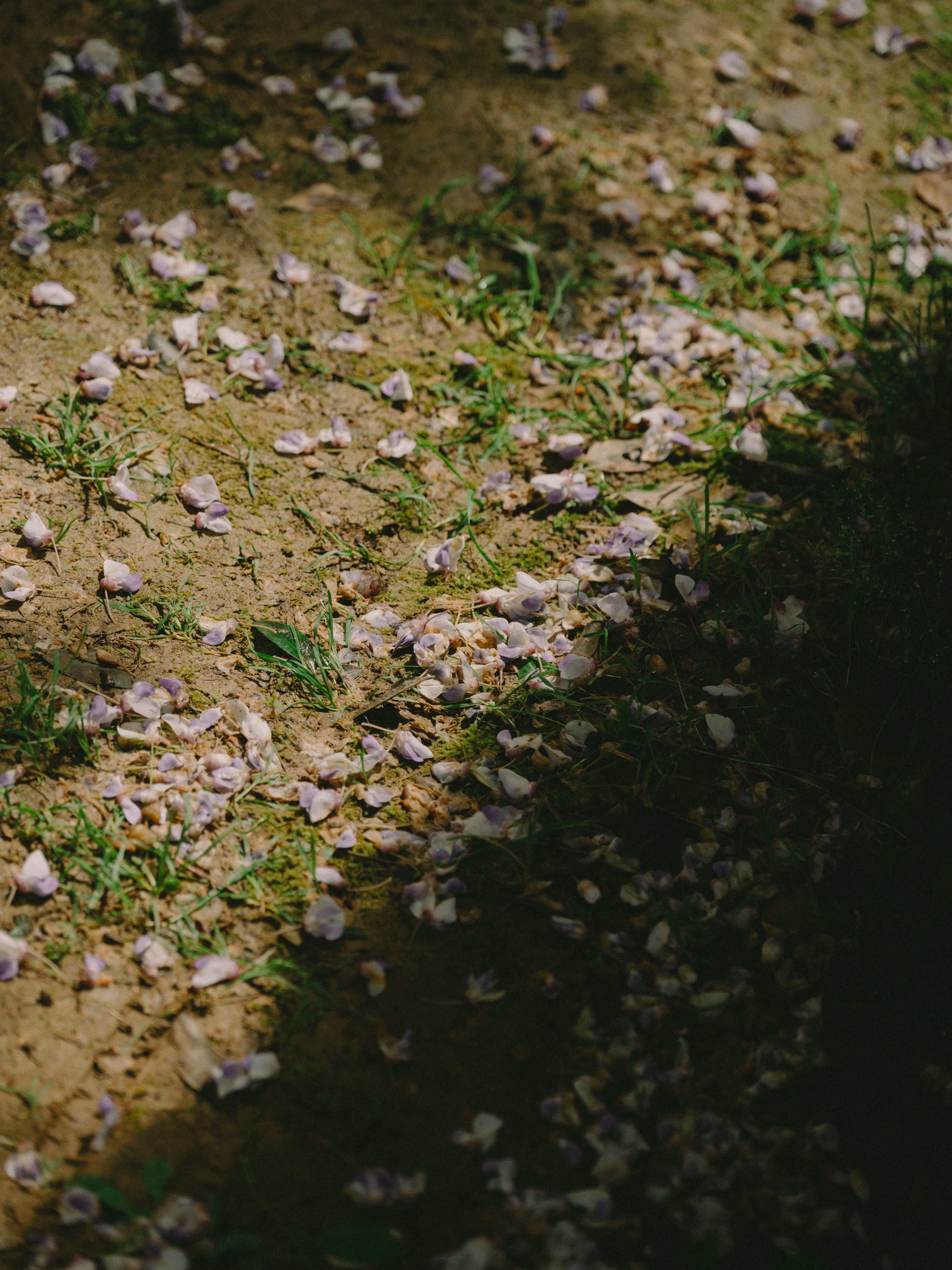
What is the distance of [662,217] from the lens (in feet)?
11.4

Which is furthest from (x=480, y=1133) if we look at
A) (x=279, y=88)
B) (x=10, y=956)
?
(x=279, y=88)

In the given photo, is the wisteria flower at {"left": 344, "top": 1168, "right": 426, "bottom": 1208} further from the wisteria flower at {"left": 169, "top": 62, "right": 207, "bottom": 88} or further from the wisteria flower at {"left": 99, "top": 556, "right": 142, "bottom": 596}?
the wisteria flower at {"left": 169, "top": 62, "right": 207, "bottom": 88}

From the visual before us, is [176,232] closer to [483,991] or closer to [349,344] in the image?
[349,344]

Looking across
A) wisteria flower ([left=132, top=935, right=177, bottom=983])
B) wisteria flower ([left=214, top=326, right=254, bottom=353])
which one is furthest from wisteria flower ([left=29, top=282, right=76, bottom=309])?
wisteria flower ([left=132, top=935, right=177, bottom=983])

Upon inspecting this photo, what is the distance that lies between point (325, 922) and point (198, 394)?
1.74m

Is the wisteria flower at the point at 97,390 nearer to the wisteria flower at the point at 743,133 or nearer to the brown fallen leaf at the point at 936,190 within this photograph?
the wisteria flower at the point at 743,133

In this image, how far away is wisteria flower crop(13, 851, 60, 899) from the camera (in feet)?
6.27

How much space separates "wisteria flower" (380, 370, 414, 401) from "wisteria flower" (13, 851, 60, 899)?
175 centimetres

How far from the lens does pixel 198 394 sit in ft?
9.23

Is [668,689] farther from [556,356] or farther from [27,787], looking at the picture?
[27,787]

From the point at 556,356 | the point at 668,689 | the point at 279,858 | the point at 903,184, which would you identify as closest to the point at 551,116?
the point at 556,356

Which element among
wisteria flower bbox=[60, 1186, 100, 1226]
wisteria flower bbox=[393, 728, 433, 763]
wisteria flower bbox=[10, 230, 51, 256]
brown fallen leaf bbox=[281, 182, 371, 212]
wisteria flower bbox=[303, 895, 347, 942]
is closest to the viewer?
wisteria flower bbox=[60, 1186, 100, 1226]

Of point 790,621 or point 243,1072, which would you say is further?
point 790,621

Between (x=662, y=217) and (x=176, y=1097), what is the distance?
3354 mm
